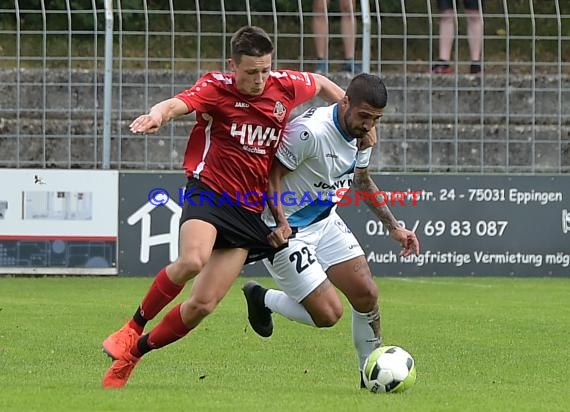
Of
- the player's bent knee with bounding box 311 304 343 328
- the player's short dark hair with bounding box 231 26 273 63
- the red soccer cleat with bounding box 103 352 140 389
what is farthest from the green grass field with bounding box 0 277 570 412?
the player's short dark hair with bounding box 231 26 273 63

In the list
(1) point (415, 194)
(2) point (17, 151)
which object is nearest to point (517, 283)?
(1) point (415, 194)

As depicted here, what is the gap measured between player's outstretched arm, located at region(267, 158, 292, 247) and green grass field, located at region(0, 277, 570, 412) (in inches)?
34.1

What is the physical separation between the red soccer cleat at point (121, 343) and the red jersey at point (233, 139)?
0.98 metres

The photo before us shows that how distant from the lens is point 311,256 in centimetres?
830

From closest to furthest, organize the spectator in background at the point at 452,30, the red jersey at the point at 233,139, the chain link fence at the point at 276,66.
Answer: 1. the red jersey at the point at 233,139
2. the chain link fence at the point at 276,66
3. the spectator in background at the point at 452,30

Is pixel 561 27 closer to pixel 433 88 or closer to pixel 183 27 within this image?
pixel 433 88

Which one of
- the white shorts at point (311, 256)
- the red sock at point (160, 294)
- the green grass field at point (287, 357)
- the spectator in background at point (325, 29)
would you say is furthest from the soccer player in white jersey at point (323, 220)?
the spectator in background at point (325, 29)

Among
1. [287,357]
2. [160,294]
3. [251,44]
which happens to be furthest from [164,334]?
[287,357]

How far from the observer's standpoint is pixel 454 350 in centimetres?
1042

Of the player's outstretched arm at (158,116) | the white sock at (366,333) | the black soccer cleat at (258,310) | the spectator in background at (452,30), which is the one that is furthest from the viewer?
the spectator in background at (452,30)

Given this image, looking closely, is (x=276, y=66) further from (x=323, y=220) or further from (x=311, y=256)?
Answer: (x=311, y=256)

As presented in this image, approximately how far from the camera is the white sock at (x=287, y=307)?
8469mm

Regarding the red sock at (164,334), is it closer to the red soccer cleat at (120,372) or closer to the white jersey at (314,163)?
the red soccer cleat at (120,372)

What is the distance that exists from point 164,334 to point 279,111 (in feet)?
4.95
